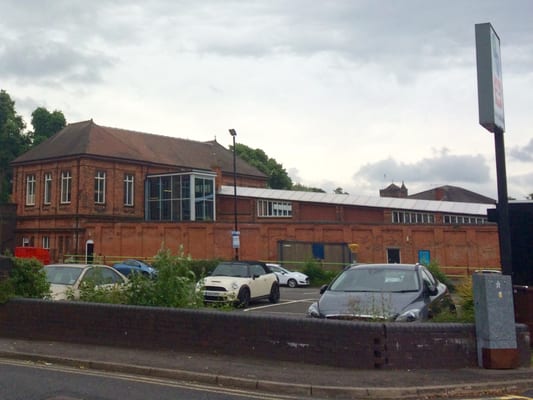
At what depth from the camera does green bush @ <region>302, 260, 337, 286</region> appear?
35.3m

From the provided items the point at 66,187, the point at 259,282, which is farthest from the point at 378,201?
the point at 259,282

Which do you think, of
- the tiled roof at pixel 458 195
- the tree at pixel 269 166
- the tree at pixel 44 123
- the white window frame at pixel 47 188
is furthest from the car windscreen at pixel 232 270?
the tree at pixel 269 166

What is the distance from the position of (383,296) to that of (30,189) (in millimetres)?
53998

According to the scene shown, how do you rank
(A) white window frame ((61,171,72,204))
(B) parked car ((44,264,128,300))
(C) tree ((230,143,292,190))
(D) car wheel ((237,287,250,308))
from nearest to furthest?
(B) parked car ((44,264,128,300)) → (D) car wheel ((237,287,250,308)) → (A) white window frame ((61,171,72,204)) → (C) tree ((230,143,292,190))

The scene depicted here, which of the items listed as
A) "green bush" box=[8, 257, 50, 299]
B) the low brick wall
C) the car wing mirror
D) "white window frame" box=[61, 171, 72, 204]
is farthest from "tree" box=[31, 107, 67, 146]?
the car wing mirror

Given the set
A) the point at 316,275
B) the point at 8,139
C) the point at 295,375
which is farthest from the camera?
the point at 8,139

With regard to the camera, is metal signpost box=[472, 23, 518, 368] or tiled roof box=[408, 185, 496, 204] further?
tiled roof box=[408, 185, 496, 204]

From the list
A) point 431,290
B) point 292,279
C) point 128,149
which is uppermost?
point 128,149

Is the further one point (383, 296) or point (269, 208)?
point (269, 208)

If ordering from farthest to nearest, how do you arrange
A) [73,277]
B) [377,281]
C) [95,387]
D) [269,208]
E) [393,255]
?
[269,208]
[393,255]
[73,277]
[377,281]
[95,387]

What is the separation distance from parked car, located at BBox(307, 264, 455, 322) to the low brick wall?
29.3 inches

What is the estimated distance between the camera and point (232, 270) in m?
19.6

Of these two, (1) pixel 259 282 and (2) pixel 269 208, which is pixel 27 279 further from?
(2) pixel 269 208

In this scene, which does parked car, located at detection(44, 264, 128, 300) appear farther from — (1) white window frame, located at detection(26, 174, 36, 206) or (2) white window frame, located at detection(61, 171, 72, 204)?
(1) white window frame, located at detection(26, 174, 36, 206)
